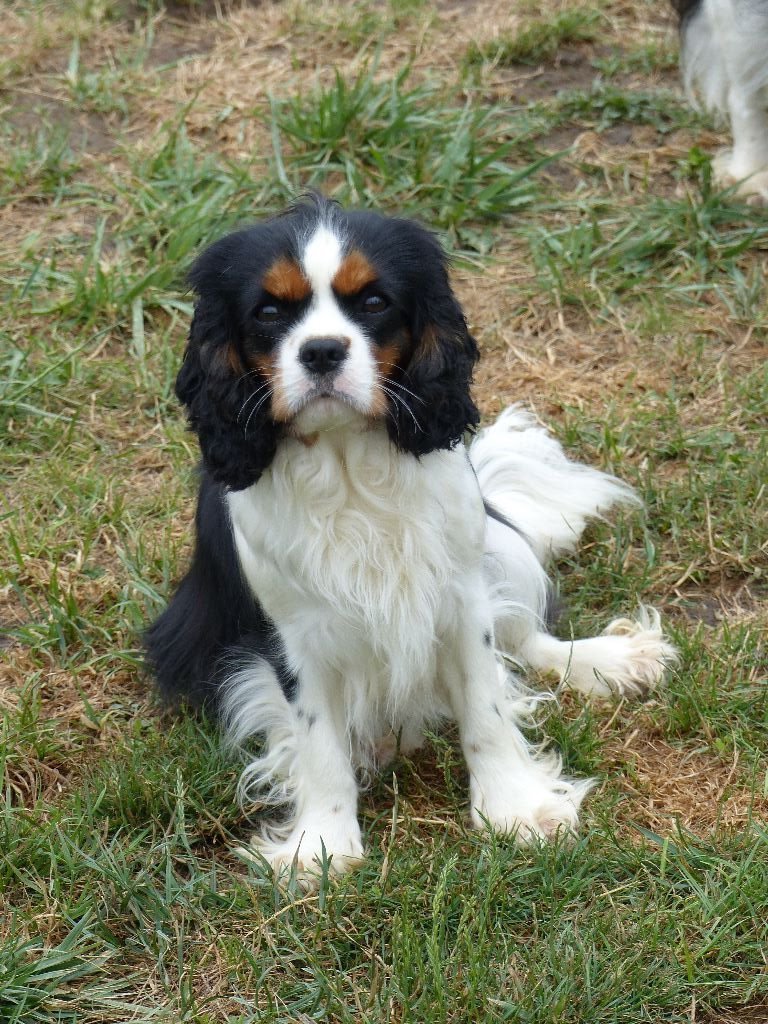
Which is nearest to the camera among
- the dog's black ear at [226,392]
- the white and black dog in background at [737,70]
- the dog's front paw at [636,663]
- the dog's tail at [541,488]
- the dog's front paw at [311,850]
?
the dog's black ear at [226,392]

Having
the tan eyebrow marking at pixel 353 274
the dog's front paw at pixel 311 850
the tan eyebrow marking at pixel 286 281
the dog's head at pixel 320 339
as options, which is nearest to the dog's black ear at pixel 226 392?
the dog's head at pixel 320 339

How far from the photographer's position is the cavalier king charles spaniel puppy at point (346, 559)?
284 centimetres

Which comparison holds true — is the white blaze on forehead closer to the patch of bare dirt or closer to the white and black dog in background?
the patch of bare dirt

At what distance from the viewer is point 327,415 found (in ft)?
9.32

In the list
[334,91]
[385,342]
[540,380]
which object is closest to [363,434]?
[385,342]

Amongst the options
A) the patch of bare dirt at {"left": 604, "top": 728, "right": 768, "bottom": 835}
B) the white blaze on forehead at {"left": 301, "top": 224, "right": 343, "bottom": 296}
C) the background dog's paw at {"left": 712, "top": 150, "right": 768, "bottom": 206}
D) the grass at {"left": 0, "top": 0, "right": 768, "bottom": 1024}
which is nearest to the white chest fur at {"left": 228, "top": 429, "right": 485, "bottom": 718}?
the white blaze on forehead at {"left": 301, "top": 224, "right": 343, "bottom": 296}

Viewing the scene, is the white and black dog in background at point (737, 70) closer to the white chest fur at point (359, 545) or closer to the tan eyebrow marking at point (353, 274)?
the white chest fur at point (359, 545)

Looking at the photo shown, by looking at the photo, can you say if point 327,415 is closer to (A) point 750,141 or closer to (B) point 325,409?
(B) point 325,409

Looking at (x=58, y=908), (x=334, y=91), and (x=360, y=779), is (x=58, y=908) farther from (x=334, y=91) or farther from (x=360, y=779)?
(x=334, y=91)

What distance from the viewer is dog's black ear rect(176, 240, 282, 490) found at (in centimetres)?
291

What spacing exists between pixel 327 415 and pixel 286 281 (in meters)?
0.27

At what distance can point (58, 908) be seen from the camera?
2.99 meters

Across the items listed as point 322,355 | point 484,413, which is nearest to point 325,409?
point 322,355

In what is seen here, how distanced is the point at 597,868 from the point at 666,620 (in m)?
1.01
